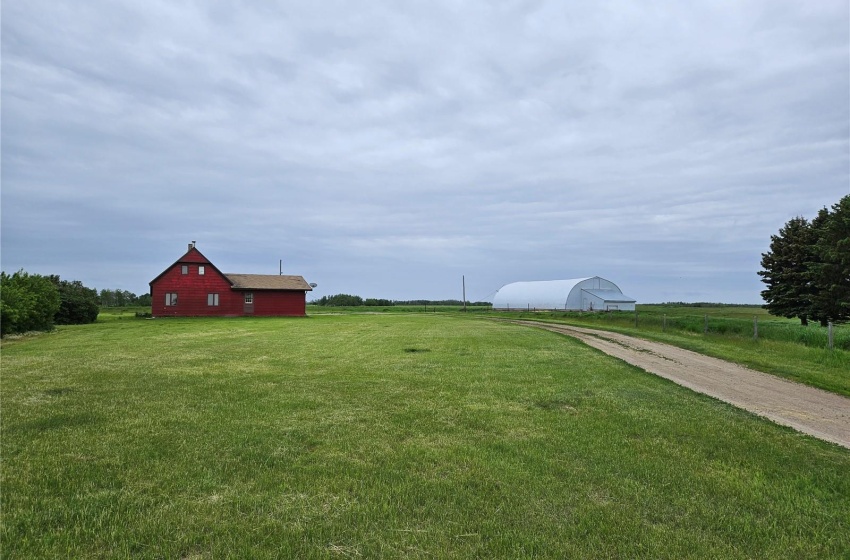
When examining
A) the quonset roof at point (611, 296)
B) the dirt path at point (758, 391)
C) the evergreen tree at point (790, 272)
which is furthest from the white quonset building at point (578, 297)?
the dirt path at point (758, 391)

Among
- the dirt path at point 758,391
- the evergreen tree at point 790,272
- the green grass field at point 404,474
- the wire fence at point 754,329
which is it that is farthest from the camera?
the evergreen tree at point 790,272

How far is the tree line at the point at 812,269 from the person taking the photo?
102 ft

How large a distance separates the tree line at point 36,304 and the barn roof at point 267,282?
41.4 feet

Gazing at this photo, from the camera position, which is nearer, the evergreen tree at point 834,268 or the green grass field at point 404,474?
the green grass field at point 404,474

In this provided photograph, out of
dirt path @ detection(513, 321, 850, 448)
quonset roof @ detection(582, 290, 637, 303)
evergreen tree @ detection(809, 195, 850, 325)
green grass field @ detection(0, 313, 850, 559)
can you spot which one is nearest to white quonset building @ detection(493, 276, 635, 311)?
quonset roof @ detection(582, 290, 637, 303)

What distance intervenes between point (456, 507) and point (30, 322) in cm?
3199

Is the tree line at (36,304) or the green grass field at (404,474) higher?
the tree line at (36,304)

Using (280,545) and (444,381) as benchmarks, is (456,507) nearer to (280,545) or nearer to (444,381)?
(280,545)

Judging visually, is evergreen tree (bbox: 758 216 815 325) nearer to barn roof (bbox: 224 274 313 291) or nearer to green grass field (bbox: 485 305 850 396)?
green grass field (bbox: 485 305 850 396)

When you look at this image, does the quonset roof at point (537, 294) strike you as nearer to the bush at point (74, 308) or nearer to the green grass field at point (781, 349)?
the green grass field at point (781, 349)

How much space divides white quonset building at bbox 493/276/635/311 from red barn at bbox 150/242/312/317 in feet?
109

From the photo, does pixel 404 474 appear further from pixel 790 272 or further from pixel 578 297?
pixel 578 297

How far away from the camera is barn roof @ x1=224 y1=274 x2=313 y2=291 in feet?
165

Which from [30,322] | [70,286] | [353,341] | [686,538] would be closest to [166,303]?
[70,286]
